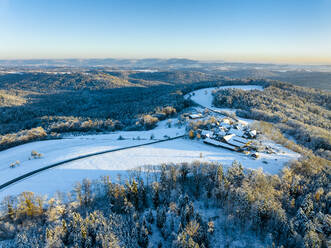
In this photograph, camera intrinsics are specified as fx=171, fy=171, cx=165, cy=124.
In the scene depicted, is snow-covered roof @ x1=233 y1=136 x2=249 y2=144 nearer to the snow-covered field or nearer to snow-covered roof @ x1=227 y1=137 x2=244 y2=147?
snow-covered roof @ x1=227 y1=137 x2=244 y2=147

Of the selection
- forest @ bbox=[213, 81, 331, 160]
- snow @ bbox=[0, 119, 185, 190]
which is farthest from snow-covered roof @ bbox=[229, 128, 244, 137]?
forest @ bbox=[213, 81, 331, 160]

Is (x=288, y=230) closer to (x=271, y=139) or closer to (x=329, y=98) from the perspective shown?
(x=271, y=139)

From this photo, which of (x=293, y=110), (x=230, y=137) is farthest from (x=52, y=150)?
(x=293, y=110)

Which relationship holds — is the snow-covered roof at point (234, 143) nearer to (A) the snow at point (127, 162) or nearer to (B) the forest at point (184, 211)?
(A) the snow at point (127, 162)

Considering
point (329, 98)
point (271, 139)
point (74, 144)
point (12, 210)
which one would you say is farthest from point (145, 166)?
point (329, 98)

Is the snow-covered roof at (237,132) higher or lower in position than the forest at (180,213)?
higher

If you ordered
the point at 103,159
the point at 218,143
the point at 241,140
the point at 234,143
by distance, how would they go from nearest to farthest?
1. the point at 103,159
2. the point at 234,143
3. the point at 241,140
4. the point at 218,143

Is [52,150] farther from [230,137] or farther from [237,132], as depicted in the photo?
[237,132]

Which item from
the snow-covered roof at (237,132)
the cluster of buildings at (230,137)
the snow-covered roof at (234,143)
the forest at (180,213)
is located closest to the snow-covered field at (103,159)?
the cluster of buildings at (230,137)
